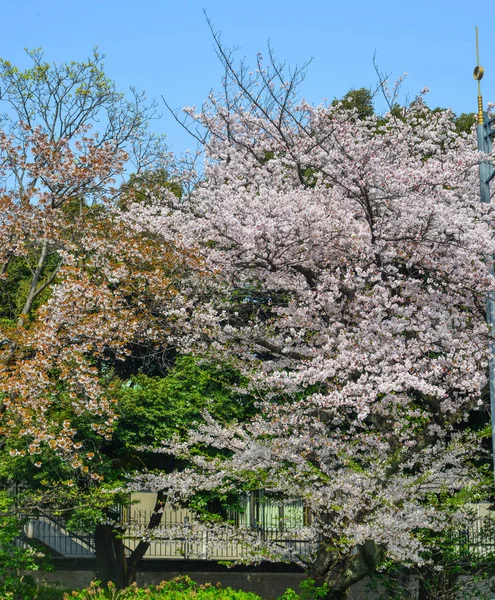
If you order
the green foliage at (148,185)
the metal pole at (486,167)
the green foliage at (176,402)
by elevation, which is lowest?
the green foliage at (176,402)

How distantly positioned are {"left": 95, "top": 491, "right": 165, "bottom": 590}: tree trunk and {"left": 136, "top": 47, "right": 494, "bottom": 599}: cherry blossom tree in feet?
20.0

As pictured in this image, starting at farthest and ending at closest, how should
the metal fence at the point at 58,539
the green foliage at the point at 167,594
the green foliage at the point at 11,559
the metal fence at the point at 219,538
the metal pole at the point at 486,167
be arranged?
the metal fence at the point at 58,539, the green foliage at the point at 11,559, the metal fence at the point at 219,538, the metal pole at the point at 486,167, the green foliage at the point at 167,594

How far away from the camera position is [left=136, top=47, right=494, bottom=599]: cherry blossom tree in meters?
13.4

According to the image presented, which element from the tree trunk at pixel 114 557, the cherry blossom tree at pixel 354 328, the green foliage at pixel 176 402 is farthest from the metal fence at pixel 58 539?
the cherry blossom tree at pixel 354 328

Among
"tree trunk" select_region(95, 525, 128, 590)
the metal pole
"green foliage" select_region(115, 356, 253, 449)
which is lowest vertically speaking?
"tree trunk" select_region(95, 525, 128, 590)

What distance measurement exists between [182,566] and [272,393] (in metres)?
11.0

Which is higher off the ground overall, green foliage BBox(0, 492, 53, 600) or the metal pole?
the metal pole

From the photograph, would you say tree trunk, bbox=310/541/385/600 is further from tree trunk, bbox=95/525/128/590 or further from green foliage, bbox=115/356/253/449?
tree trunk, bbox=95/525/128/590

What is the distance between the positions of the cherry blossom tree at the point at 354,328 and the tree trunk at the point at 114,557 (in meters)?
6.09

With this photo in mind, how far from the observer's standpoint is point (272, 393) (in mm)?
15000

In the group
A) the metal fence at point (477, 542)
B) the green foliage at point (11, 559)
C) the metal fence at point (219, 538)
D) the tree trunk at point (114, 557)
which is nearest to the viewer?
the metal fence at point (219, 538)

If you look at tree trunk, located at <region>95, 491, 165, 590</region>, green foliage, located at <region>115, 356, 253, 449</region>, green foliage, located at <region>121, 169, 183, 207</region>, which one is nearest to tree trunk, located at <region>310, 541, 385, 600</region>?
green foliage, located at <region>115, 356, 253, 449</region>

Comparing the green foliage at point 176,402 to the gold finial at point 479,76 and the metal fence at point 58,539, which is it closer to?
the metal fence at point 58,539

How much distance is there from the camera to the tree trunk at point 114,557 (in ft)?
70.8
